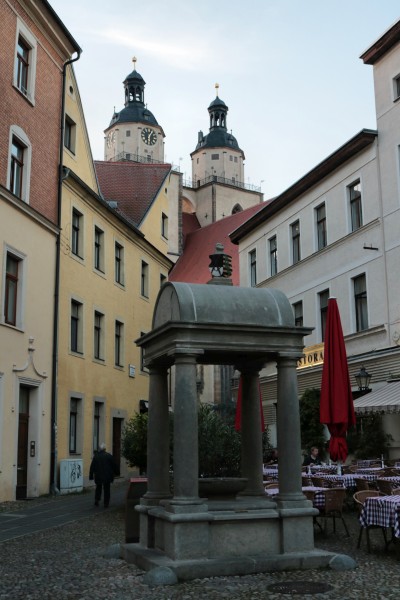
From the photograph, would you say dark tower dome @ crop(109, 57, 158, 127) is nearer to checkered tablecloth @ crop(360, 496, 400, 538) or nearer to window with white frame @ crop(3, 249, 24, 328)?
window with white frame @ crop(3, 249, 24, 328)

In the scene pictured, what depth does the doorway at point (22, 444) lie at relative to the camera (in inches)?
806

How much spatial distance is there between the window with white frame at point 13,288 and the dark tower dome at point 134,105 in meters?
73.4

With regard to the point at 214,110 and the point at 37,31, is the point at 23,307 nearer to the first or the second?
the point at 37,31

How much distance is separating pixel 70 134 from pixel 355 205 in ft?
33.8

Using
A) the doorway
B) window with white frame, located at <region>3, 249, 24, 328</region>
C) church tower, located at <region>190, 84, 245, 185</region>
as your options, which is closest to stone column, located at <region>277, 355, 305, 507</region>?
window with white frame, located at <region>3, 249, 24, 328</region>

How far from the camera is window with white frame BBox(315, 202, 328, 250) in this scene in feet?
92.1

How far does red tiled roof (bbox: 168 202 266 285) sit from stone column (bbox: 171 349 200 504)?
196 feet

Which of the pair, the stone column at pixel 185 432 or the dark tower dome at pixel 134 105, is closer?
the stone column at pixel 185 432

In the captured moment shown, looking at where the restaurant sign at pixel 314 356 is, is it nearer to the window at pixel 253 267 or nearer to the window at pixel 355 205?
the window at pixel 355 205

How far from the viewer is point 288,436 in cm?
927

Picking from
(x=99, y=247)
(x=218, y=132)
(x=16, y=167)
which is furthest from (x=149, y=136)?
(x=16, y=167)

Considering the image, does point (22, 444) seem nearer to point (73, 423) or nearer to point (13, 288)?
point (73, 423)

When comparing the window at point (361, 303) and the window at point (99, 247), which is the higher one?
the window at point (99, 247)

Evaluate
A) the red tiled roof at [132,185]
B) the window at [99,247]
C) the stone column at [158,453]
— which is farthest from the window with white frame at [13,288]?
the red tiled roof at [132,185]
